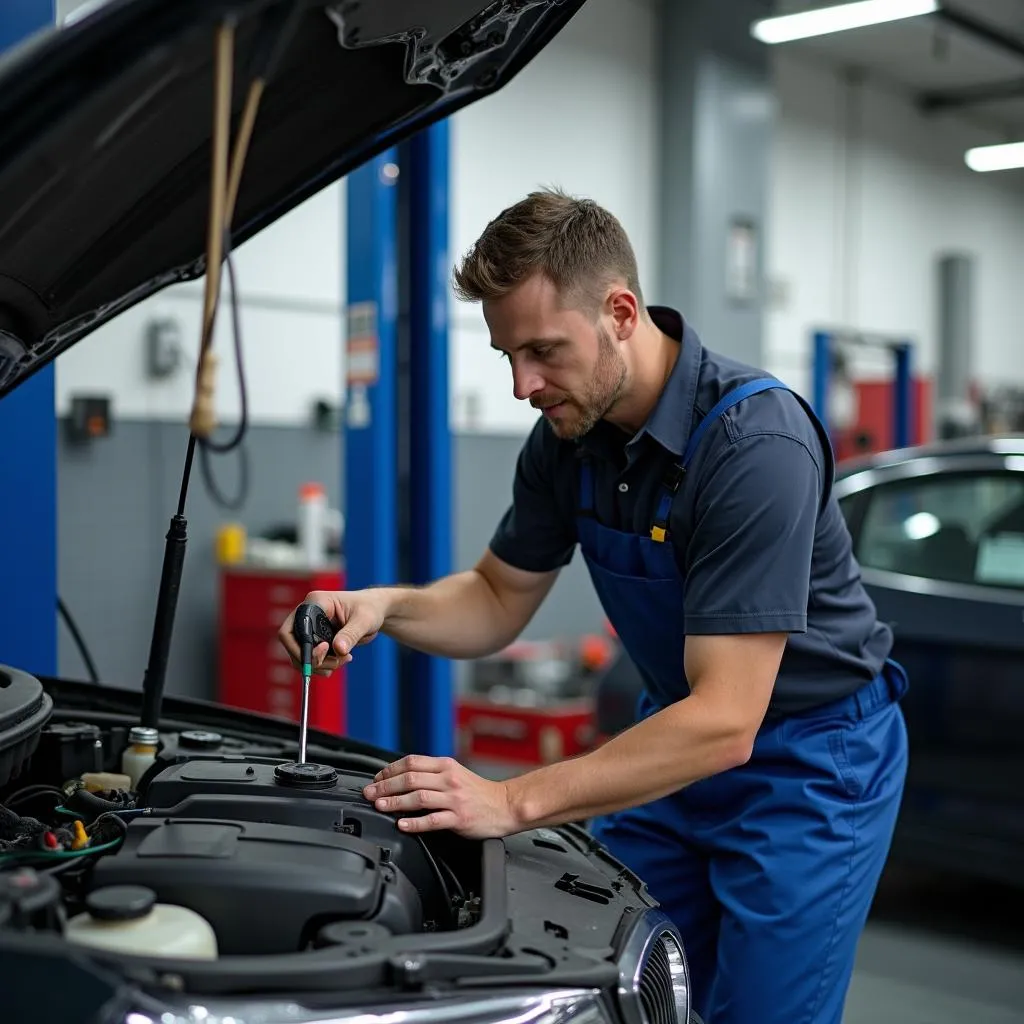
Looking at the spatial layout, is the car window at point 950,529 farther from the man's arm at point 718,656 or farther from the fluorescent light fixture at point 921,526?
the man's arm at point 718,656

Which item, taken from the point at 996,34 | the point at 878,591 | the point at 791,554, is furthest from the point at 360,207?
the point at 996,34

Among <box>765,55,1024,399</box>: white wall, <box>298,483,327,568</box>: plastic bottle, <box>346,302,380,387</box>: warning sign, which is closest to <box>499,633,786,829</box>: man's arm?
<box>346,302,380,387</box>: warning sign

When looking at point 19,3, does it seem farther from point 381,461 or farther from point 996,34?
point 996,34

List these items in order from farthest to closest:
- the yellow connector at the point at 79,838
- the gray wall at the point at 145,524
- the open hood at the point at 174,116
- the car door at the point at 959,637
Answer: the gray wall at the point at 145,524 < the car door at the point at 959,637 < the yellow connector at the point at 79,838 < the open hood at the point at 174,116

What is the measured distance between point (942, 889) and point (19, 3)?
3294mm

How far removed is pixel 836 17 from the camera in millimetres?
7027

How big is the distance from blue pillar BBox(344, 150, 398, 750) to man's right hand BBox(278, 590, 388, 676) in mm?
1666

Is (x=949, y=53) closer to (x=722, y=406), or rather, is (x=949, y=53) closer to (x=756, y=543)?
(x=722, y=406)

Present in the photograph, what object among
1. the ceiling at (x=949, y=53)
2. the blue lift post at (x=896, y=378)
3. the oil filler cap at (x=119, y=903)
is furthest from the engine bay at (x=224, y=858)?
the ceiling at (x=949, y=53)

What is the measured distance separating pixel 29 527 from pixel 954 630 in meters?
2.15

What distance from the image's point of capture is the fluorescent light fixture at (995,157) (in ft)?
33.7

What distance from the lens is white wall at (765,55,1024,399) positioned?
8.92 metres

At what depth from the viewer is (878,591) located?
3174mm

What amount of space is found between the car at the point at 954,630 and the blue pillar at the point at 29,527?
1.68m
